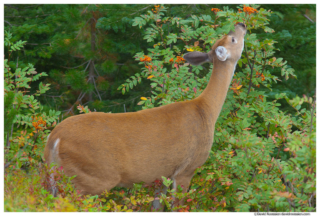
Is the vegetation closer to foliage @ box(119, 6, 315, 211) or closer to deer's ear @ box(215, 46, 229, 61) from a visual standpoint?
foliage @ box(119, 6, 315, 211)

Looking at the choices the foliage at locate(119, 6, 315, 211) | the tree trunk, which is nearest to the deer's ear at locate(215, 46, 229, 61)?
Result: the foliage at locate(119, 6, 315, 211)

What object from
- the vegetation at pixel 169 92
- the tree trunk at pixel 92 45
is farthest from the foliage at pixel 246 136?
the tree trunk at pixel 92 45

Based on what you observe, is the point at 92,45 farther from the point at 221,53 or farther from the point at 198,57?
the point at 221,53

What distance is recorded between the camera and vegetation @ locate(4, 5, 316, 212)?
137 inches

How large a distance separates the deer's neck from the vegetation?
301 mm

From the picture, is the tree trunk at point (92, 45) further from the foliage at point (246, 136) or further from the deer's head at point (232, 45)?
the deer's head at point (232, 45)

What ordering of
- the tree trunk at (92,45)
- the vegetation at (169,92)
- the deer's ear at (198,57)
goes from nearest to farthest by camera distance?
the vegetation at (169,92), the deer's ear at (198,57), the tree trunk at (92,45)

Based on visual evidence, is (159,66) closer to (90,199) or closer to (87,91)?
(90,199)

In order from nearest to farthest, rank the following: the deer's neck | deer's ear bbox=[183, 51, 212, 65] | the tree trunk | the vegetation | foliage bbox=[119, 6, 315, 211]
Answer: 1. the vegetation
2. foliage bbox=[119, 6, 315, 211]
3. the deer's neck
4. deer's ear bbox=[183, 51, 212, 65]
5. the tree trunk

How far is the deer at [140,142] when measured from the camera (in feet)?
11.6

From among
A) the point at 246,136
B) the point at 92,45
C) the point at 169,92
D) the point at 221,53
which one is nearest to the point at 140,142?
the point at 246,136

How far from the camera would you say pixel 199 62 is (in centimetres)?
479

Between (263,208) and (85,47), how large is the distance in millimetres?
5954

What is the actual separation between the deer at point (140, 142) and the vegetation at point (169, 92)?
0.19 m
